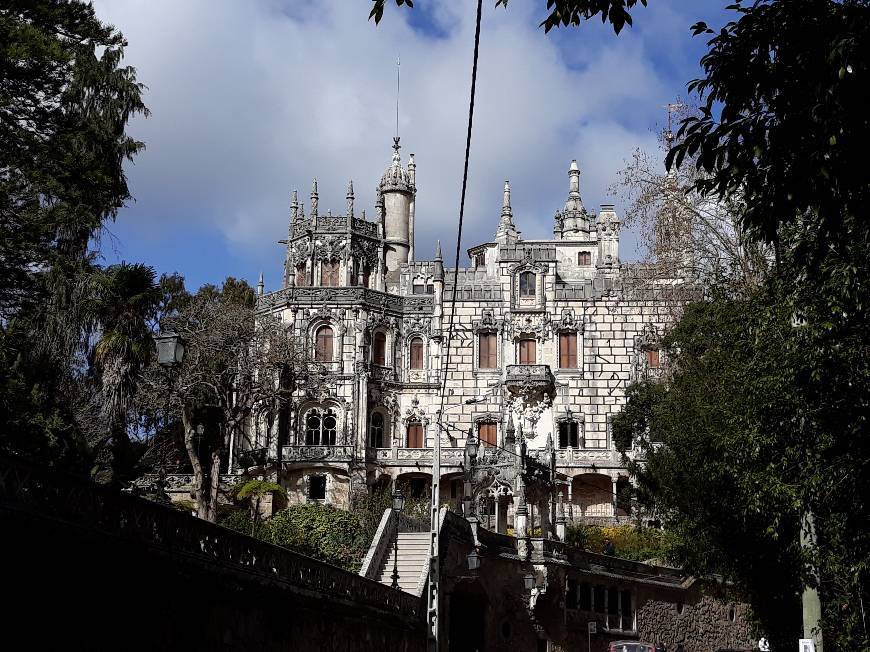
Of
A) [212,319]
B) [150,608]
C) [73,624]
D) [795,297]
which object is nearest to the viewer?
[73,624]

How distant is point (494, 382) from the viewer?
207 ft

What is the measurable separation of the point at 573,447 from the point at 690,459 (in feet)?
99.3

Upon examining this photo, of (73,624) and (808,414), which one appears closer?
(73,624)

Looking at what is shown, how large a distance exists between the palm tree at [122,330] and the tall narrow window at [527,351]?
1409 inches

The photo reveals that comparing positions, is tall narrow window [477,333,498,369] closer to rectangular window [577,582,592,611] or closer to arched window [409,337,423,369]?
arched window [409,337,423,369]

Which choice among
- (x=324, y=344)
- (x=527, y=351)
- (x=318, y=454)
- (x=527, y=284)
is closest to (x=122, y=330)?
(x=318, y=454)

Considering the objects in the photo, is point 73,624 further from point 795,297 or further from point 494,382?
point 494,382

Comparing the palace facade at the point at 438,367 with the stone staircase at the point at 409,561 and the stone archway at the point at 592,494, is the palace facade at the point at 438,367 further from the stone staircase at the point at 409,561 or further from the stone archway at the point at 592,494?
the stone staircase at the point at 409,561

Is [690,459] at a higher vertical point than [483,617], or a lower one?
higher

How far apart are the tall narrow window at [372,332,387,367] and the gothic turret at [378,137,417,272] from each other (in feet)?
43.3

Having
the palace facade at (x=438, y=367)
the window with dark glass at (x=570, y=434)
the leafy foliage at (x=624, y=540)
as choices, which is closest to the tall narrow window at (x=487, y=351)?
the palace facade at (x=438, y=367)

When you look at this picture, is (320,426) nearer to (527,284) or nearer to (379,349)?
(379,349)

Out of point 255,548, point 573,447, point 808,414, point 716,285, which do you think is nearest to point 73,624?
point 255,548

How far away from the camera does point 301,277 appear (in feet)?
214
